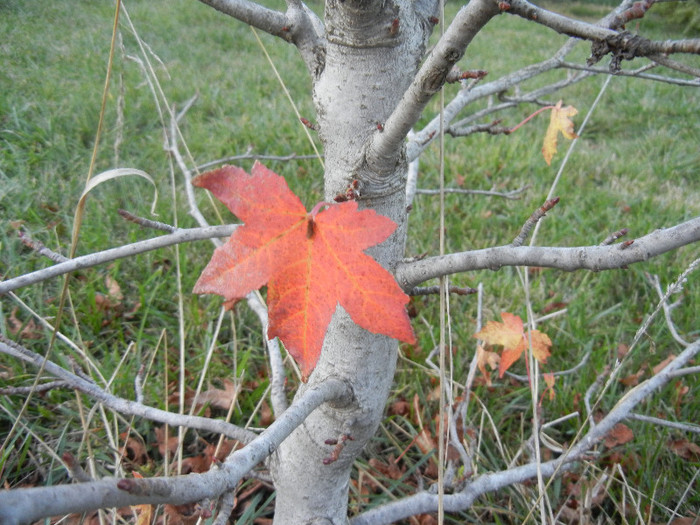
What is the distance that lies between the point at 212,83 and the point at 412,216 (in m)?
2.00

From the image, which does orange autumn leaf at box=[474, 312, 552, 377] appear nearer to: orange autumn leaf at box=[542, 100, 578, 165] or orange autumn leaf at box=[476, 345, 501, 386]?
orange autumn leaf at box=[476, 345, 501, 386]

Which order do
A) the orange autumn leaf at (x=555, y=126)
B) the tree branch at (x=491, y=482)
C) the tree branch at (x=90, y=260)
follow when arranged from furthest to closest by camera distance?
the orange autumn leaf at (x=555, y=126), the tree branch at (x=491, y=482), the tree branch at (x=90, y=260)

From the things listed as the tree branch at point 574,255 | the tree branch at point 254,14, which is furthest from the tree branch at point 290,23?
the tree branch at point 574,255

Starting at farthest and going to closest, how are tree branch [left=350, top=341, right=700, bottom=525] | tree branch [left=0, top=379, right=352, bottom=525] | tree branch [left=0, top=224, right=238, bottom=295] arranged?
tree branch [left=350, top=341, right=700, bottom=525]
tree branch [left=0, top=224, right=238, bottom=295]
tree branch [left=0, top=379, right=352, bottom=525]

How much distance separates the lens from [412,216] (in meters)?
2.20

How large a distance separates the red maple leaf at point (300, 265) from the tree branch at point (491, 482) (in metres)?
0.55

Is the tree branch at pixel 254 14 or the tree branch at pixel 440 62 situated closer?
the tree branch at pixel 440 62

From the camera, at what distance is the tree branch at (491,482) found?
0.90m

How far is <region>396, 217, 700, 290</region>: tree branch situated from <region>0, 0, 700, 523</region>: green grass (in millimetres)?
759

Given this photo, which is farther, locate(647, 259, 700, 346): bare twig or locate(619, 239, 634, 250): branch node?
locate(647, 259, 700, 346): bare twig

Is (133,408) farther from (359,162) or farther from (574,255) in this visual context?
(574,255)

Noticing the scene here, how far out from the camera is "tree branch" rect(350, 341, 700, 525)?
896mm

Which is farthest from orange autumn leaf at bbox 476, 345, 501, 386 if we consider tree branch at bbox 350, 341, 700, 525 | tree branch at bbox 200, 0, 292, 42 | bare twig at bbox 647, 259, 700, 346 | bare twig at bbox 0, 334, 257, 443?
tree branch at bbox 200, 0, 292, 42

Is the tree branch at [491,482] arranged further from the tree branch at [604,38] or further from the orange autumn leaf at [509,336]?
the tree branch at [604,38]
